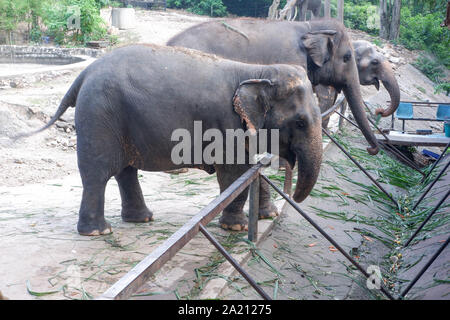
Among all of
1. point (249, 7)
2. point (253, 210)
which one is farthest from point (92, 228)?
point (249, 7)

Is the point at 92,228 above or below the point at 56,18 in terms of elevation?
below

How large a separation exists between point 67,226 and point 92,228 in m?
0.42

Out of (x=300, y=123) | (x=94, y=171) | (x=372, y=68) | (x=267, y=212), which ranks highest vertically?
(x=372, y=68)

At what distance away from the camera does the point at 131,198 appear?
5.15 meters

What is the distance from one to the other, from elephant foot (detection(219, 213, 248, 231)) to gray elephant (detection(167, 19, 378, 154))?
2114mm

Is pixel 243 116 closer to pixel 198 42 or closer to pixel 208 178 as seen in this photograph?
pixel 198 42

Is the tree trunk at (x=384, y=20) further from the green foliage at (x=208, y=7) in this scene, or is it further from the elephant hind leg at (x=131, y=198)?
the elephant hind leg at (x=131, y=198)

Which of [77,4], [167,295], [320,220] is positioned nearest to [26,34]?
[77,4]

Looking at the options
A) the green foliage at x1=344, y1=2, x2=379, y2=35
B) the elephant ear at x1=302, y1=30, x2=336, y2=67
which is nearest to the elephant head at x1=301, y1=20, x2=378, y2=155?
the elephant ear at x1=302, y1=30, x2=336, y2=67

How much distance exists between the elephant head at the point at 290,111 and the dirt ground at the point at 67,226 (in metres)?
0.92

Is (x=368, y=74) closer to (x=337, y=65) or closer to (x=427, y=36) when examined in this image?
(x=337, y=65)

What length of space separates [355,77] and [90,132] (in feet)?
12.4

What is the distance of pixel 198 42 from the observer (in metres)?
6.18

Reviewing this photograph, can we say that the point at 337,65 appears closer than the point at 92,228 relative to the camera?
No
